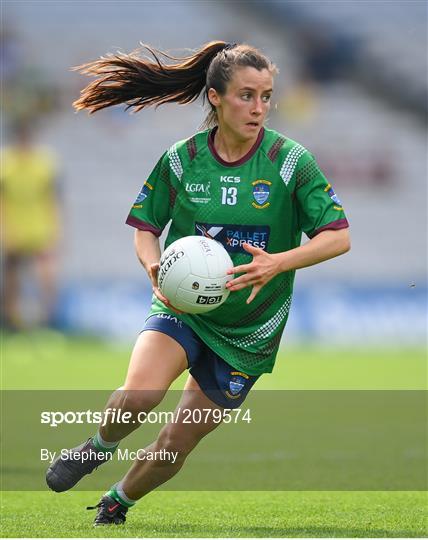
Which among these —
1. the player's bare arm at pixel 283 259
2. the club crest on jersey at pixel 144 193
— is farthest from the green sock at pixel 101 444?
the club crest on jersey at pixel 144 193

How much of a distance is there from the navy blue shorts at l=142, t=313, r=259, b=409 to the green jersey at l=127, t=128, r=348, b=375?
0.15ft

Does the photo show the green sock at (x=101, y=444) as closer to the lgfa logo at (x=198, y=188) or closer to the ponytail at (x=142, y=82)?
the lgfa logo at (x=198, y=188)

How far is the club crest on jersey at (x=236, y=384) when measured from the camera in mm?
5938

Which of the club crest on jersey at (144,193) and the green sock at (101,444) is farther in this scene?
the club crest on jersey at (144,193)

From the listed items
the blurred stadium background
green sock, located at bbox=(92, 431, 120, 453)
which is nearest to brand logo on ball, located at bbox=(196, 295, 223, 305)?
green sock, located at bbox=(92, 431, 120, 453)

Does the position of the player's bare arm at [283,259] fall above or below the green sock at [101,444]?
above

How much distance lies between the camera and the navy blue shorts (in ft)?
19.3

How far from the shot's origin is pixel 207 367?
19.7 ft

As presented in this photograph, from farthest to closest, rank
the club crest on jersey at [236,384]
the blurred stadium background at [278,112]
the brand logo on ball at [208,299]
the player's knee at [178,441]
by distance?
the blurred stadium background at [278,112]
the club crest on jersey at [236,384]
the player's knee at [178,441]
the brand logo on ball at [208,299]

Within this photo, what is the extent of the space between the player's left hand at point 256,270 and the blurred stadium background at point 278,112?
16.9 meters

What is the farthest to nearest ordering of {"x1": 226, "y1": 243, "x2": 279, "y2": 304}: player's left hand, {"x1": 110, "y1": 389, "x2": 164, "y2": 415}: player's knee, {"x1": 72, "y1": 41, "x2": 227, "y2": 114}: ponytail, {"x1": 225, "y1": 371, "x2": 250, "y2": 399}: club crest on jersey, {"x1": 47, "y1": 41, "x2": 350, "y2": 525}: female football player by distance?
{"x1": 72, "y1": 41, "x2": 227, "y2": 114}: ponytail
{"x1": 225, "y1": 371, "x2": 250, "y2": 399}: club crest on jersey
{"x1": 47, "y1": 41, "x2": 350, "y2": 525}: female football player
{"x1": 110, "y1": 389, "x2": 164, "y2": 415}: player's knee
{"x1": 226, "y1": 243, "x2": 279, "y2": 304}: player's left hand

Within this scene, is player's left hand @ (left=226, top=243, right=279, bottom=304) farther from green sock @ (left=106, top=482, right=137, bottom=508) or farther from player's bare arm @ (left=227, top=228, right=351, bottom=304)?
green sock @ (left=106, top=482, right=137, bottom=508)

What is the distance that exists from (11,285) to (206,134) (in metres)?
13.6

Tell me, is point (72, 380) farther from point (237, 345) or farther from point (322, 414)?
point (237, 345)
